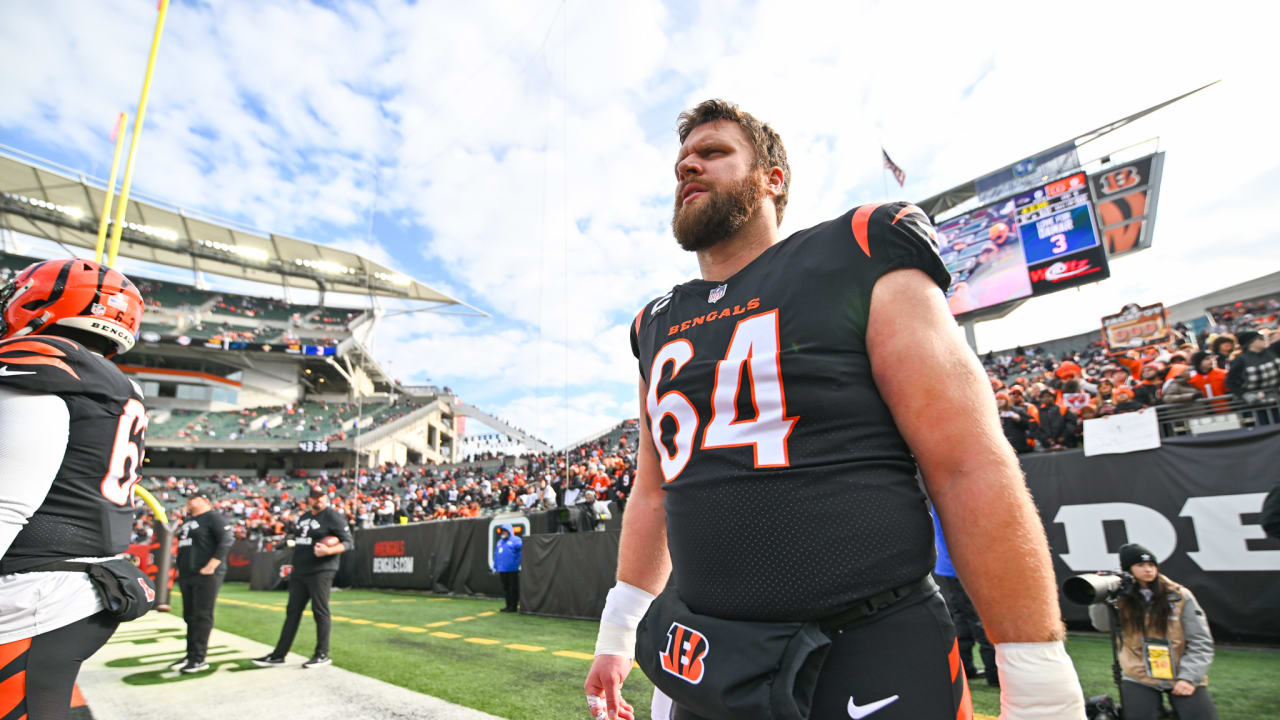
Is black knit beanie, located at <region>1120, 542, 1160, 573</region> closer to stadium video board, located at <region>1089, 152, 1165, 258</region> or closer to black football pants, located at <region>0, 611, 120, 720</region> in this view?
black football pants, located at <region>0, 611, 120, 720</region>

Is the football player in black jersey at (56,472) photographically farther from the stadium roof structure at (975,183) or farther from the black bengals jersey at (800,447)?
the stadium roof structure at (975,183)

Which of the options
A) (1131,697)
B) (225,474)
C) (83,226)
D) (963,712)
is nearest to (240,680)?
(963,712)

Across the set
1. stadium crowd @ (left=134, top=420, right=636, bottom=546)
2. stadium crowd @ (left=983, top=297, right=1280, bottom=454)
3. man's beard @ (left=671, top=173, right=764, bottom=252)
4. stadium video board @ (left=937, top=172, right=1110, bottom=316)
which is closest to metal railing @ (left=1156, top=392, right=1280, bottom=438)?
stadium crowd @ (left=983, top=297, right=1280, bottom=454)

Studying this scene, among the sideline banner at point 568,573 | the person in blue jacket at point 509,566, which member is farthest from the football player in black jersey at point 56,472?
the person in blue jacket at point 509,566

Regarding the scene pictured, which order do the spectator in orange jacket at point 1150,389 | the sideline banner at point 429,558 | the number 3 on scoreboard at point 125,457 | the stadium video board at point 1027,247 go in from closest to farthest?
the number 3 on scoreboard at point 125,457 < the spectator in orange jacket at point 1150,389 < the sideline banner at point 429,558 < the stadium video board at point 1027,247

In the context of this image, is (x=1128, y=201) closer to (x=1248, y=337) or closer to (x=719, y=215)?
(x=1248, y=337)

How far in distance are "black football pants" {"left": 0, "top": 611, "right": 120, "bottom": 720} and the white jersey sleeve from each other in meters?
0.28

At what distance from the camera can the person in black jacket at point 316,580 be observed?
5824 millimetres

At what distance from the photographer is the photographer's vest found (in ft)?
12.0

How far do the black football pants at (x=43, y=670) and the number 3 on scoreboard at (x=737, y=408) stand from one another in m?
1.81

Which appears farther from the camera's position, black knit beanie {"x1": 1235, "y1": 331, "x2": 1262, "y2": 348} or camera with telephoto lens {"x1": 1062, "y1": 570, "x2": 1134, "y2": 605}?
black knit beanie {"x1": 1235, "y1": 331, "x2": 1262, "y2": 348}

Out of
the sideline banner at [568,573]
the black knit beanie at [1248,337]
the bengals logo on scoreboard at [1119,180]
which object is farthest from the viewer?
the bengals logo on scoreboard at [1119,180]

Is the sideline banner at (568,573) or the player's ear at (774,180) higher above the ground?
the player's ear at (774,180)

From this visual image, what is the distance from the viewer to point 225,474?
41094 millimetres
